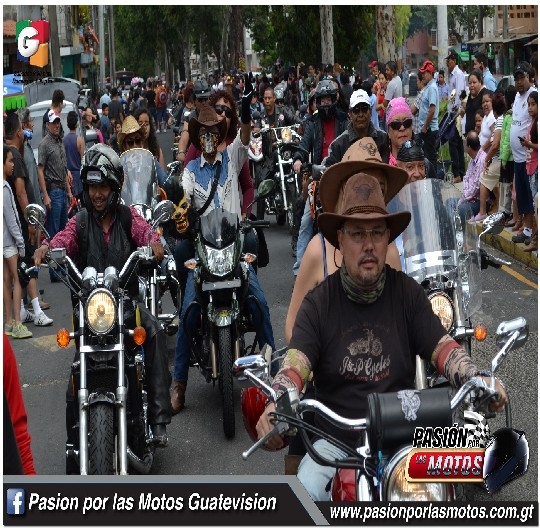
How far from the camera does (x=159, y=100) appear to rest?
147ft

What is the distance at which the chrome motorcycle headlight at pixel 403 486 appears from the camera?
138 inches

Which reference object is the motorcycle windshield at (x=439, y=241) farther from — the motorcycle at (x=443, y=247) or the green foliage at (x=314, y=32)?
the green foliage at (x=314, y=32)

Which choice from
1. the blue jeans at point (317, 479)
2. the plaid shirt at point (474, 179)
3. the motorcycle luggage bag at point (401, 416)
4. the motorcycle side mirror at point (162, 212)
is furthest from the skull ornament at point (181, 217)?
the plaid shirt at point (474, 179)

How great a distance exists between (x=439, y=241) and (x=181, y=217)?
230cm

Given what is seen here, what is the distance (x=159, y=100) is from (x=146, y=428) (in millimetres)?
38968

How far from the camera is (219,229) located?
7.79 meters

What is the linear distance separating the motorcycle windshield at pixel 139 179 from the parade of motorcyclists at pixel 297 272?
58 mm

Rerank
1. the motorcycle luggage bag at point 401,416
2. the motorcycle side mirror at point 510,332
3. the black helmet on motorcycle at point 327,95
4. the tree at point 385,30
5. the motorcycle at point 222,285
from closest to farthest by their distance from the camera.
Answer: the motorcycle luggage bag at point 401,416 < the motorcycle side mirror at point 510,332 < the motorcycle at point 222,285 < the black helmet on motorcycle at point 327,95 < the tree at point 385,30

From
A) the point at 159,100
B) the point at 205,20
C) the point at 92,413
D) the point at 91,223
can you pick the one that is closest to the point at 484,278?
the point at 91,223

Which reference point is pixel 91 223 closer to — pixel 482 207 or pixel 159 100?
pixel 482 207

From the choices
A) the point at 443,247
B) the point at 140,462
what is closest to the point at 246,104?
the point at 443,247

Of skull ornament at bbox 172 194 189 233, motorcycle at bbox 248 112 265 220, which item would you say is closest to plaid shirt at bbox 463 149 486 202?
motorcycle at bbox 248 112 265 220

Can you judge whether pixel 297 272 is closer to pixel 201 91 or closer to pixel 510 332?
pixel 510 332

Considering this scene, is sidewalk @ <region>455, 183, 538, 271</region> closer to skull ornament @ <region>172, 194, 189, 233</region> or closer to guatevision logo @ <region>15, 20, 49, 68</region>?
skull ornament @ <region>172, 194, 189, 233</region>
